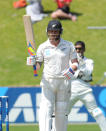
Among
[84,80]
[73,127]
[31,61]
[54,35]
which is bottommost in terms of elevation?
[73,127]

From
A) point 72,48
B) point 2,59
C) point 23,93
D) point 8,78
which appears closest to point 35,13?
point 2,59

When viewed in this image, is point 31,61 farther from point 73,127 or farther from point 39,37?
point 39,37

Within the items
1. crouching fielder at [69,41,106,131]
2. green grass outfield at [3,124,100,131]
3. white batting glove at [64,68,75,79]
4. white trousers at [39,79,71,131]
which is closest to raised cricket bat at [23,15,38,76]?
white trousers at [39,79,71,131]

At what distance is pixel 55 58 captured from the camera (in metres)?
5.62

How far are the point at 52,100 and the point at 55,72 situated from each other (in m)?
0.40

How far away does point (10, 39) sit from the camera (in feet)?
45.3

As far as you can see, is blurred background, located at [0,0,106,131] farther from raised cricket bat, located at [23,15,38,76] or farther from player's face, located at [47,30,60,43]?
player's face, located at [47,30,60,43]

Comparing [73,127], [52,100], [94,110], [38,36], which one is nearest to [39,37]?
[38,36]

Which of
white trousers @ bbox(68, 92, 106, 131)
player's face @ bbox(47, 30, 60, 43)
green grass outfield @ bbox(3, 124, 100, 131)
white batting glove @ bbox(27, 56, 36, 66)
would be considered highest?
player's face @ bbox(47, 30, 60, 43)

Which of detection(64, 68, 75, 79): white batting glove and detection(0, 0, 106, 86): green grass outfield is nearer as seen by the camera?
detection(64, 68, 75, 79): white batting glove

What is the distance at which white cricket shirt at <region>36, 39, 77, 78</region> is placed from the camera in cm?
562

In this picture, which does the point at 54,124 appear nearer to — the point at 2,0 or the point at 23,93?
the point at 23,93

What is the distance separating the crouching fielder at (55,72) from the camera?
5.62 m

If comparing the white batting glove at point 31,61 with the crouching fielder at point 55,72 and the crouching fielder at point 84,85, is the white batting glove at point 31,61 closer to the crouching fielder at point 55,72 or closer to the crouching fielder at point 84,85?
the crouching fielder at point 55,72
